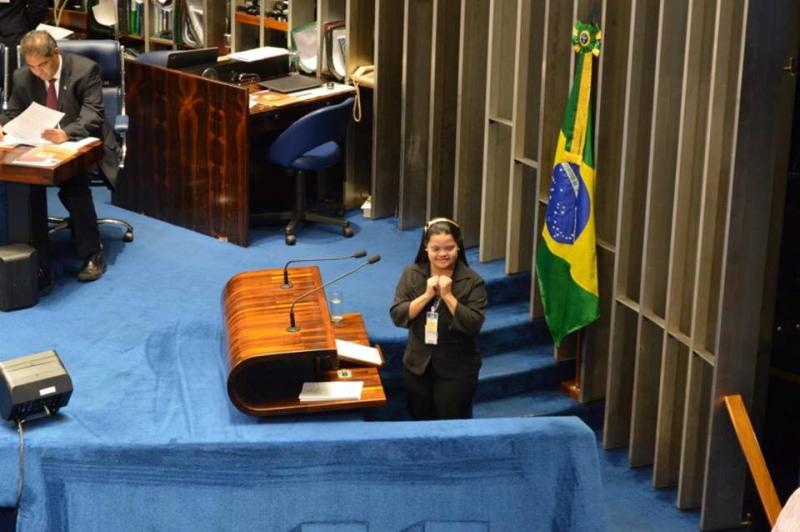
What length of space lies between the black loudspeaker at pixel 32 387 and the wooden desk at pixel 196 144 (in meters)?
2.46

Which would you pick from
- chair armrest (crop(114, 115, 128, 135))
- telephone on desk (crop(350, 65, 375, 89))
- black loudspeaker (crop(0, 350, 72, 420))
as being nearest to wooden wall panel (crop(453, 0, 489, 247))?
telephone on desk (crop(350, 65, 375, 89))

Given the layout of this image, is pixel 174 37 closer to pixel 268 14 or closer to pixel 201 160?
pixel 268 14

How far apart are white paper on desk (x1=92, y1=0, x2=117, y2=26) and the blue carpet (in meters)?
1.94

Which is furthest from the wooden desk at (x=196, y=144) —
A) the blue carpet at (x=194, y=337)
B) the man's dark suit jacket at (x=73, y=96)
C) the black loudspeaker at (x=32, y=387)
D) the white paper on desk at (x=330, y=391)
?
the black loudspeaker at (x=32, y=387)

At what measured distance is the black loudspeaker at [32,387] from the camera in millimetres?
5590

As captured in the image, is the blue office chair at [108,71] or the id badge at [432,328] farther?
the blue office chair at [108,71]

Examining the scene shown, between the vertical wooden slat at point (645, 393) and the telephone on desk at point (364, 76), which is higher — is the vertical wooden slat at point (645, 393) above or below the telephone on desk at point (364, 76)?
below

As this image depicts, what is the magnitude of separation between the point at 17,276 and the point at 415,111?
8.48 feet

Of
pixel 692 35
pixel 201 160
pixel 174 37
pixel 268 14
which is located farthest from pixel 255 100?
pixel 692 35

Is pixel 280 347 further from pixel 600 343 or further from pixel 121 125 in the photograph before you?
pixel 121 125

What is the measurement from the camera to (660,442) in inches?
258

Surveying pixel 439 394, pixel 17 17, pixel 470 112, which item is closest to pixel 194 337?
pixel 439 394

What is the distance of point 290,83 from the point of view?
8547 mm

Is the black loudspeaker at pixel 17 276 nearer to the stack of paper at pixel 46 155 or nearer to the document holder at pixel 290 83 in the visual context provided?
the stack of paper at pixel 46 155
